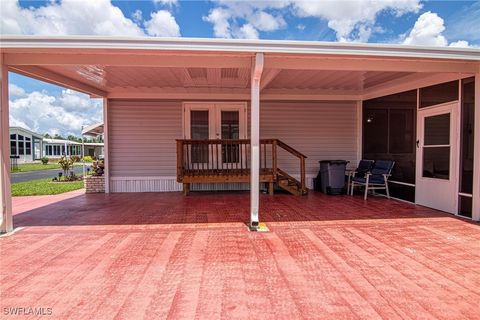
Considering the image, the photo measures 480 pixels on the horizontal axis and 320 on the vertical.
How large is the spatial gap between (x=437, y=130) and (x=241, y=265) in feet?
14.8

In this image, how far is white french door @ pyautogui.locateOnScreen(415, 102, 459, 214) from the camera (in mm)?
4934

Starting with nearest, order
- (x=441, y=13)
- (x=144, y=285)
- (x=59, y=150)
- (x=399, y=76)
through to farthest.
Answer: (x=144, y=285)
(x=399, y=76)
(x=441, y=13)
(x=59, y=150)

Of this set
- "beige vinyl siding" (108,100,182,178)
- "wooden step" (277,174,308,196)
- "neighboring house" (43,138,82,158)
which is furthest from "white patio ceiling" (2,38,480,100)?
"neighboring house" (43,138,82,158)

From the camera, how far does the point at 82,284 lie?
2.53 m

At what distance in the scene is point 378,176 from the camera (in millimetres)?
6496

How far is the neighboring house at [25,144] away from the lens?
24.6 metres

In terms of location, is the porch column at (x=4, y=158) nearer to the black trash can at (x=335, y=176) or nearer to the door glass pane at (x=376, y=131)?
the black trash can at (x=335, y=176)

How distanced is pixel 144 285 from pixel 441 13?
11.9m

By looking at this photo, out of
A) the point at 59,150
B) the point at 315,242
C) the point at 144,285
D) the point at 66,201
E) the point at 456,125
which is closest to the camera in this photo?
the point at 144,285

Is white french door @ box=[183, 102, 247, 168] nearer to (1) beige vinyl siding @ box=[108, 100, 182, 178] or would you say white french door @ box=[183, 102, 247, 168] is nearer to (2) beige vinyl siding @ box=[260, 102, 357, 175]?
(1) beige vinyl siding @ box=[108, 100, 182, 178]

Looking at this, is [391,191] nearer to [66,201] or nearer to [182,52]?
[182,52]

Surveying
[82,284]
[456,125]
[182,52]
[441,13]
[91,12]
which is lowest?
[82,284]

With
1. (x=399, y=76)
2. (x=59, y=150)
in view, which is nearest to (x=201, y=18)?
(x=399, y=76)

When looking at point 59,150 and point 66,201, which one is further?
point 59,150
